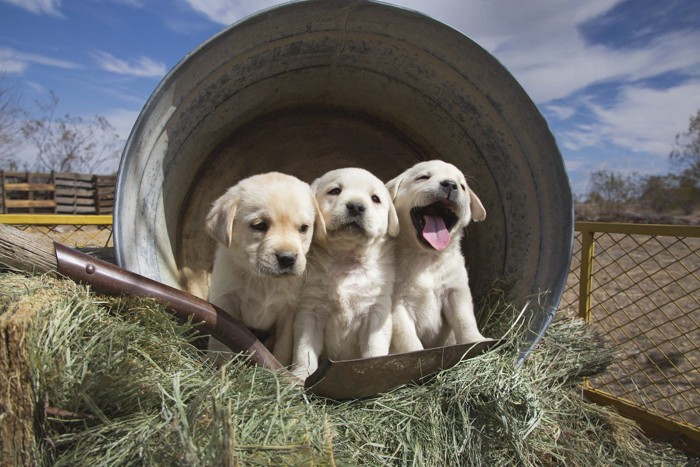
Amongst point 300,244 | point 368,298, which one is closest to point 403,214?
point 368,298

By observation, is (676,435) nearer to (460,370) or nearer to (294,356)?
(460,370)

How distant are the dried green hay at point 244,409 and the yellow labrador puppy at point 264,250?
0.49 metres

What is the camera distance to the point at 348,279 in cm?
330

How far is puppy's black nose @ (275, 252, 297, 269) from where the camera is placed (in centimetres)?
280

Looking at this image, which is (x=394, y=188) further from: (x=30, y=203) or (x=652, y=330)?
(x=30, y=203)

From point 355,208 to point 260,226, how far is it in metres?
0.61

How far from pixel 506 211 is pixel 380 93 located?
1.52 metres

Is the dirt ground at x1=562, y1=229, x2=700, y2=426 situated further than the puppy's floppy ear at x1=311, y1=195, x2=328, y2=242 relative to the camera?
Yes

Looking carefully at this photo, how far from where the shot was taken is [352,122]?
192 inches

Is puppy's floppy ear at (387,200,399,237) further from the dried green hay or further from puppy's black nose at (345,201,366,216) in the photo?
the dried green hay

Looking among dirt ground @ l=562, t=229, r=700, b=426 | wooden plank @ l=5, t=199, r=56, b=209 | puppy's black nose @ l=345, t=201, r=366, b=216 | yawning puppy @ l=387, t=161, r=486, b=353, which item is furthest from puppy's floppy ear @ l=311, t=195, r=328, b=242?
wooden plank @ l=5, t=199, r=56, b=209

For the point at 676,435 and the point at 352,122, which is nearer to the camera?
the point at 676,435

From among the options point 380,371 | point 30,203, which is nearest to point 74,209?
point 30,203

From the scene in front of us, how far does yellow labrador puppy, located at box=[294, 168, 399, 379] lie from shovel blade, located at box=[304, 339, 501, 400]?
339mm
